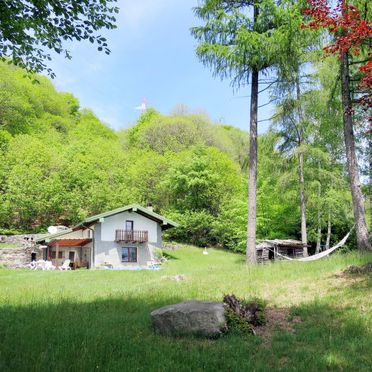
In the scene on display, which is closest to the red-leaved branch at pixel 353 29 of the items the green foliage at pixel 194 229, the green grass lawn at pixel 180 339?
the green grass lawn at pixel 180 339

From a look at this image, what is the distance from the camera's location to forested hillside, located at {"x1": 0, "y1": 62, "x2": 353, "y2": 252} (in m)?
24.5

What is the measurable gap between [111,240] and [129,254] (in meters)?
2.01

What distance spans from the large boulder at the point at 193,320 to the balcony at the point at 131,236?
24.7m

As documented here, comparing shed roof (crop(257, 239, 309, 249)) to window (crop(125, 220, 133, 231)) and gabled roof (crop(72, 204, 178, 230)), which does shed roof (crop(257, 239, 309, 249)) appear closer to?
gabled roof (crop(72, 204, 178, 230))

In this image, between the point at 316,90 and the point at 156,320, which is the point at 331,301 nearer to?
the point at 156,320

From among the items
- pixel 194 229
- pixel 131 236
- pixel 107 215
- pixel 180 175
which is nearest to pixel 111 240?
pixel 131 236

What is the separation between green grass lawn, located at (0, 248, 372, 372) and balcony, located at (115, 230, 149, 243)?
20.9 m

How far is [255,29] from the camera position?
14.4m

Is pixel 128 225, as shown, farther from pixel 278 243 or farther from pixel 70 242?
pixel 278 243

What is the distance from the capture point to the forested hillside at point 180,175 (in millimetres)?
24500

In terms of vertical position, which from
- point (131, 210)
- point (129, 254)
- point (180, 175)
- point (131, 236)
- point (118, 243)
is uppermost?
point (180, 175)

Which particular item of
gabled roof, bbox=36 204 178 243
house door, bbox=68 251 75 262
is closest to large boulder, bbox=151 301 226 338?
gabled roof, bbox=36 204 178 243

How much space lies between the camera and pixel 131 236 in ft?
101

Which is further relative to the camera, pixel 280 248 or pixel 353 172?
pixel 280 248
